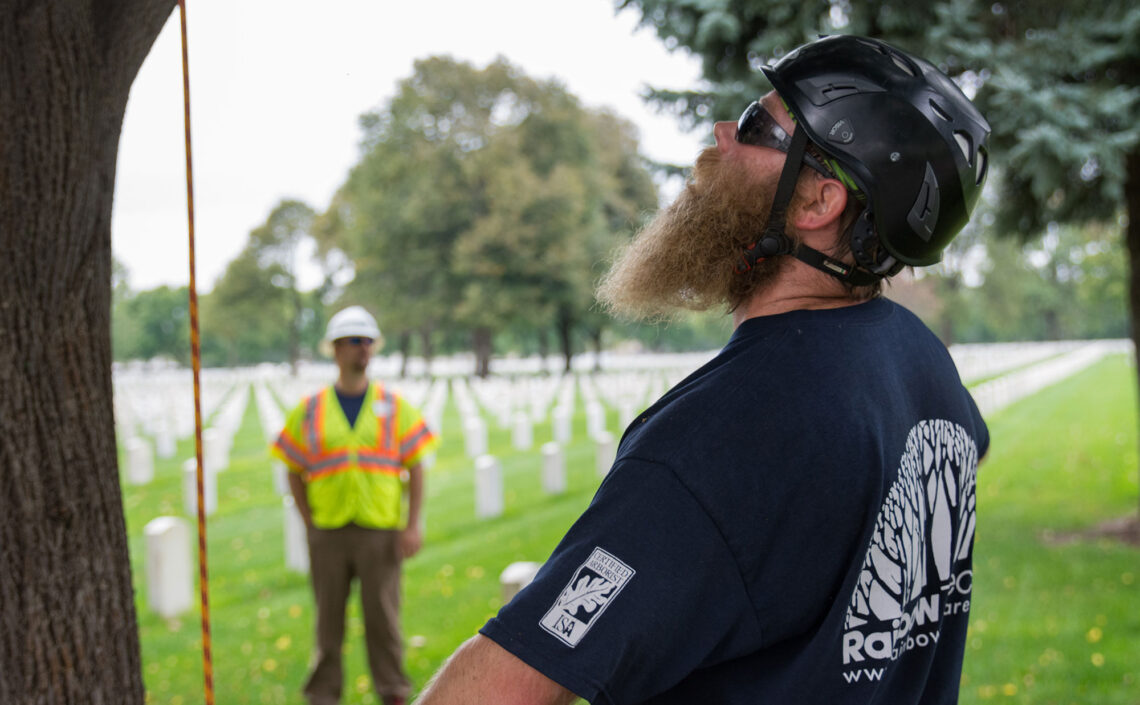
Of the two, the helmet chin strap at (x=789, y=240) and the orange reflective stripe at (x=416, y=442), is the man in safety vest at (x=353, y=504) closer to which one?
the orange reflective stripe at (x=416, y=442)

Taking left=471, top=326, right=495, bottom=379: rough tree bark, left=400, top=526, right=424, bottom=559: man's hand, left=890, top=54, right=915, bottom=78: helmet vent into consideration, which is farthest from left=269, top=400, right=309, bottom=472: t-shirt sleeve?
left=471, top=326, right=495, bottom=379: rough tree bark

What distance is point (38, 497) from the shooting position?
7.47 ft

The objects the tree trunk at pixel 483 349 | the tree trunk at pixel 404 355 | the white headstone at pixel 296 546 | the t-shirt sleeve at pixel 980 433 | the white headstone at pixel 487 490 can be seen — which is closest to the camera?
the t-shirt sleeve at pixel 980 433

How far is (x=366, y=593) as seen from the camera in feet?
17.8

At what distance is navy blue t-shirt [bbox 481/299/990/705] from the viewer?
4.18ft

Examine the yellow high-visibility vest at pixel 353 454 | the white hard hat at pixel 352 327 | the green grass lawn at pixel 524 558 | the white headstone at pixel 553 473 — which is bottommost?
the green grass lawn at pixel 524 558

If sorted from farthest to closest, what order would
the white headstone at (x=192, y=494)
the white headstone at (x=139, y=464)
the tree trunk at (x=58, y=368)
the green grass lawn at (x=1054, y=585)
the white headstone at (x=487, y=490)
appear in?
the white headstone at (x=139, y=464)
the white headstone at (x=192, y=494)
the white headstone at (x=487, y=490)
the green grass lawn at (x=1054, y=585)
the tree trunk at (x=58, y=368)

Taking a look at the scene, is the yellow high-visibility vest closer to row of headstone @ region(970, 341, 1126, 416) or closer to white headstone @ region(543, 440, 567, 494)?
white headstone @ region(543, 440, 567, 494)

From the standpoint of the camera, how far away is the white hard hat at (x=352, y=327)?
18.7 feet

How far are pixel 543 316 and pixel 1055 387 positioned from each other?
2027 cm

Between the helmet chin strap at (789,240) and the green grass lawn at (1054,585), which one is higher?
the helmet chin strap at (789,240)

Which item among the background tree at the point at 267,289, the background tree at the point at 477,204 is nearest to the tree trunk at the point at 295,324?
the background tree at the point at 267,289

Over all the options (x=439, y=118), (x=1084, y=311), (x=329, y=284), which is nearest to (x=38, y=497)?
(x=439, y=118)

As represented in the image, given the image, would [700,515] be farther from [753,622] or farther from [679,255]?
[679,255]
